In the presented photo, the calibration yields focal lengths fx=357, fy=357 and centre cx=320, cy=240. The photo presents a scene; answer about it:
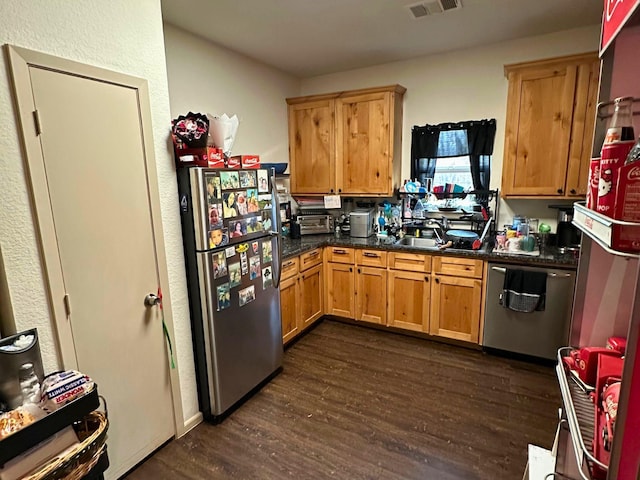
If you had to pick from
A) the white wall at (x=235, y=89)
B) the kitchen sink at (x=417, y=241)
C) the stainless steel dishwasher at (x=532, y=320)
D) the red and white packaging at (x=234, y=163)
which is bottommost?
the stainless steel dishwasher at (x=532, y=320)

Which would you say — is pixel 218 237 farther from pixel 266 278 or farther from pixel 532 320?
pixel 532 320

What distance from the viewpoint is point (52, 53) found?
58.2 inches

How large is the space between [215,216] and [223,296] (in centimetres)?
51

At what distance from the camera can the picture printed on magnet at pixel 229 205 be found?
218cm

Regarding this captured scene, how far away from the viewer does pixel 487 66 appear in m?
3.31

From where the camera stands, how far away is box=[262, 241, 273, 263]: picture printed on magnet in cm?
254

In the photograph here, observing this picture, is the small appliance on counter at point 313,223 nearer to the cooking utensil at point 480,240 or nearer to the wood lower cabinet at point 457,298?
the wood lower cabinet at point 457,298

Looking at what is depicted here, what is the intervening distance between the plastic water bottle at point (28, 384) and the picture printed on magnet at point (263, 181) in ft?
5.06

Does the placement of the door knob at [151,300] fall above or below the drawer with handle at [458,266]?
above

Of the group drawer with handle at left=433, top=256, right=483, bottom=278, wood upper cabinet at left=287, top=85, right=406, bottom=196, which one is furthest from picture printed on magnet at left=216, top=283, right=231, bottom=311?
wood upper cabinet at left=287, top=85, right=406, bottom=196

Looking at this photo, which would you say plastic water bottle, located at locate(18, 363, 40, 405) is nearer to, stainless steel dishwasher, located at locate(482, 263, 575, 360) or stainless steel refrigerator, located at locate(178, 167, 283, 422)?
stainless steel refrigerator, located at locate(178, 167, 283, 422)

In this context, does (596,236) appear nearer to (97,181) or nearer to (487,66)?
(97,181)

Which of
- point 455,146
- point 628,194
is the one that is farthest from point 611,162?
point 455,146

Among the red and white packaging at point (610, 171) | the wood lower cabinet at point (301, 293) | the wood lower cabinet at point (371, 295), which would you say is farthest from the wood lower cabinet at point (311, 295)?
the red and white packaging at point (610, 171)
